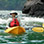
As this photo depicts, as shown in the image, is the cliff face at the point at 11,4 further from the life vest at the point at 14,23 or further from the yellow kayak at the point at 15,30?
the yellow kayak at the point at 15,30

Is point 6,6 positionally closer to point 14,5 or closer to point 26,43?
point 14,5

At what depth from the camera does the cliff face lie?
10481 cm

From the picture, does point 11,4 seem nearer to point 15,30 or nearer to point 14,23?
point 14,23

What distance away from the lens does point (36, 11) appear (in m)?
27.2

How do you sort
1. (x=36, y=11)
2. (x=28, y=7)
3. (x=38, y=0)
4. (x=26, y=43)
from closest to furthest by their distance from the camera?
(x=26, y=43)
(x=36, y=11)
(x=38, y=0)
(x=28, y=7)

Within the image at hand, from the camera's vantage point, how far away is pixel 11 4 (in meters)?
108

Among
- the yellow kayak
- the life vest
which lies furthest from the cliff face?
the yellow kayak

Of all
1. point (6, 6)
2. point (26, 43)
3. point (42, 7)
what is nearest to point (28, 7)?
point (42, 7)

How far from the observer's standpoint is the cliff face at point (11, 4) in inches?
4126

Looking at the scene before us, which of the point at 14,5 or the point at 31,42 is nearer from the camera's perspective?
the point at 31,42

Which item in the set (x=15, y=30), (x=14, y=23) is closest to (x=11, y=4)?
(x=14, y=23)

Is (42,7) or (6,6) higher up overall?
(42,7)

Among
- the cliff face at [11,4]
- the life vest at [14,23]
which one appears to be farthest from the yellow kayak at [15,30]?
the cliff face at [11,4]

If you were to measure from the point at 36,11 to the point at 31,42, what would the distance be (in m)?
20.3
